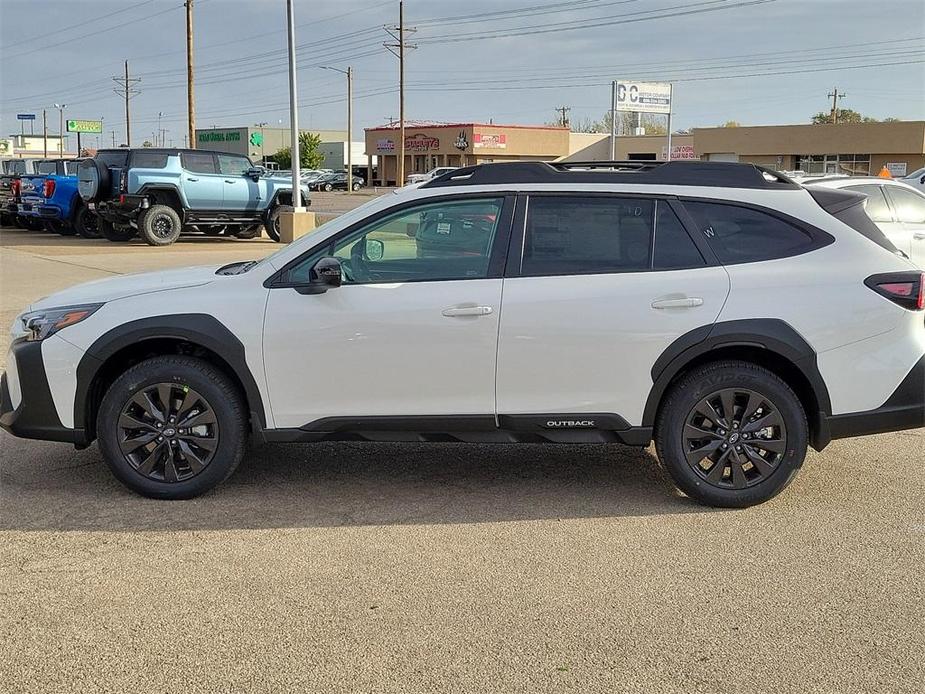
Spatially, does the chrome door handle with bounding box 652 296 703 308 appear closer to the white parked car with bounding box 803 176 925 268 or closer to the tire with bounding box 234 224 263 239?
the white parked car with bounding box 803 176 925 268

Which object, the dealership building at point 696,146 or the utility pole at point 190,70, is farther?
the dealership building at point 696,146

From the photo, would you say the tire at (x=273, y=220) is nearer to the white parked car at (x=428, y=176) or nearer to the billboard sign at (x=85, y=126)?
the white parked car at (x=428, y=176)

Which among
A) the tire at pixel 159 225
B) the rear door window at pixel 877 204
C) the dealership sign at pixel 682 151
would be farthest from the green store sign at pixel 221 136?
the rear door window at pixel 877 204

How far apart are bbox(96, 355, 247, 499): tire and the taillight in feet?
11.2

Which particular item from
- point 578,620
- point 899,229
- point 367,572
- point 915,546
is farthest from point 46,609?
point 899,229

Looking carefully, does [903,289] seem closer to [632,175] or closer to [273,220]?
[632,175]

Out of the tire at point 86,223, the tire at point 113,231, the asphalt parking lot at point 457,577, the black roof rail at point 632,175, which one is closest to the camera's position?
the asphalt parking lot at point 457,577

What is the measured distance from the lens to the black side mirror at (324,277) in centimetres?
493

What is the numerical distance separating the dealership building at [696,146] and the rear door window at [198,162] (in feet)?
94.1

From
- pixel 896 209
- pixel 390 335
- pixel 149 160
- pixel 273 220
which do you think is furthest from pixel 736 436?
pixel 273 220

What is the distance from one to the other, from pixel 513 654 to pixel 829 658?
1162mm

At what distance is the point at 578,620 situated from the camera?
3.82m

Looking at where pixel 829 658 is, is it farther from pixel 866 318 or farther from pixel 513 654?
pixel 866 318

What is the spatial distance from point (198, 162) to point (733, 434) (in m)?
18.2
